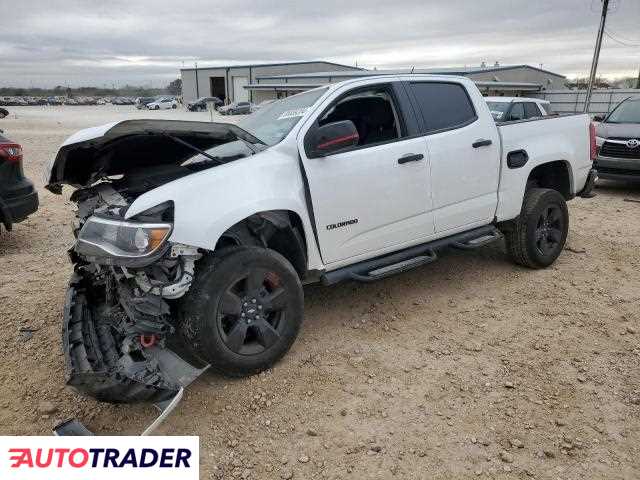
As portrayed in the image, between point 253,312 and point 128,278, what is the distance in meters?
0.80

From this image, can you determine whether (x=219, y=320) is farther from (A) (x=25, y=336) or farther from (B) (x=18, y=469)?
(A) (x=25, y=336)

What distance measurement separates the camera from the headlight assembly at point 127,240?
2812mm

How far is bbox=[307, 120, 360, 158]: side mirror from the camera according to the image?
338 cm

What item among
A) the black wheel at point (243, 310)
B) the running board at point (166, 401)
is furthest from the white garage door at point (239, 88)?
the running board at point (166, 401)

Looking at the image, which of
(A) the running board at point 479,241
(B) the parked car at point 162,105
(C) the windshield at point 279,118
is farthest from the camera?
(B) the parked car at point 162,105

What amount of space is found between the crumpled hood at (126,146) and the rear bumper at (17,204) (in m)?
2.30

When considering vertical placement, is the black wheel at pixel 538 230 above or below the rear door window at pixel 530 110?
below

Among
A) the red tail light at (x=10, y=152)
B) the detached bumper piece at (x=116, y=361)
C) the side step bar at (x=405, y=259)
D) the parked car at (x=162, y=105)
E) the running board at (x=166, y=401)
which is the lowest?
the running board at (x=166, y=401)

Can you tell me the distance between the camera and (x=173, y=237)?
289 cm

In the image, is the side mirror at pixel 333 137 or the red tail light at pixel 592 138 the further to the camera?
the red tail light at pixel 592 138

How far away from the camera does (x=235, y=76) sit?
5631 cm

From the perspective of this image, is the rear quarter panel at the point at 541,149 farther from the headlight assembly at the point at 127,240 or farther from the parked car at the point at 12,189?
the parked car at the point at 12,189

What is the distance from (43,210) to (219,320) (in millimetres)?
6151

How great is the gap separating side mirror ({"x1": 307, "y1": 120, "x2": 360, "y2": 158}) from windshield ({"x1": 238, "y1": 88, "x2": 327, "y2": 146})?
31cm
